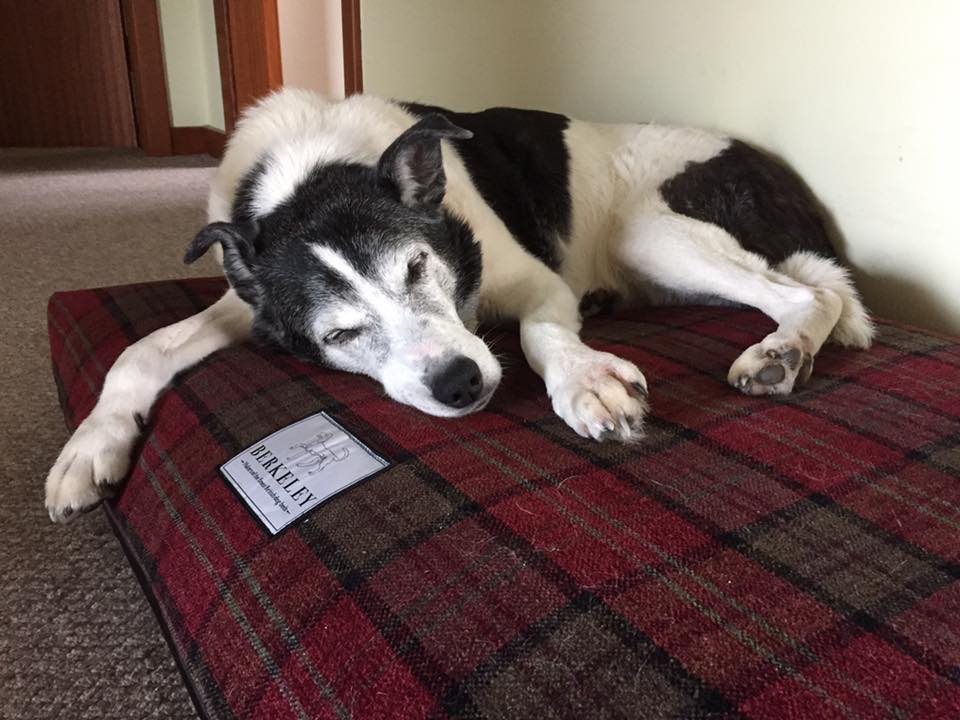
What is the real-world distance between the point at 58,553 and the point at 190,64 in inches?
213

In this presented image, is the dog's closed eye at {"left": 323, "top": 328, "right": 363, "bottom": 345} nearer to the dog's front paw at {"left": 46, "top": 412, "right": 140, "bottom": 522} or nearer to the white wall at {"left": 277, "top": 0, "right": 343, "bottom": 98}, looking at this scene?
the dog's front paw at {"left": 46, "top": 412, "right": 140, "bottom": 522}

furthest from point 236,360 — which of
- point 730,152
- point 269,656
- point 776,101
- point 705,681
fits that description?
point 776,101

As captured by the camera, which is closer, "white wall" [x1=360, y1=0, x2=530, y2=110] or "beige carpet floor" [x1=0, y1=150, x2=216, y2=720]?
"beige carpet floor" [x1=0, y1=150, x2=216, y2=720]

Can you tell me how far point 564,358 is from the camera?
133 cm

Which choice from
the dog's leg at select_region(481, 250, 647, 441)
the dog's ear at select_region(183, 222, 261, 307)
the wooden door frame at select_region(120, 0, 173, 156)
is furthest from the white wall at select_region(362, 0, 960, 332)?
the wooden door frame at select_region(120, 0, 173, 156)

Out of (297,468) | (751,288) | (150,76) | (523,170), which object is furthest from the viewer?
(150,76)

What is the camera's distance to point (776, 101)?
1.99 meters

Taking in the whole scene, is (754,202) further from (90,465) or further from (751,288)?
(90,465)

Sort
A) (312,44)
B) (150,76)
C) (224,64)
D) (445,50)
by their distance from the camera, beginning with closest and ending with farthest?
(445,50) → (312,44) → (224,64) → (150,76)

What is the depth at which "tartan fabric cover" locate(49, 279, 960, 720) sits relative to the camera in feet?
2.44

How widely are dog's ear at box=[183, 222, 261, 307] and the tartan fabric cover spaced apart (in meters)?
0.26

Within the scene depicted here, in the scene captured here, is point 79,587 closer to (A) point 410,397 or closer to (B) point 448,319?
(A) point 410,397

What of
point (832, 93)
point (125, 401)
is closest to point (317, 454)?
point (125, 401)

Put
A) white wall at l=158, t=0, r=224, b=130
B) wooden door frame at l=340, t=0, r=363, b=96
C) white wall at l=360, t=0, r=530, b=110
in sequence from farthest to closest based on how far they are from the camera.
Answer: white wall at l=158, t=0, r=224, b=130, wooden door frame at l=340, t=0, r=363, b=96, white wall at l=360, t=0, r=530, b=110
